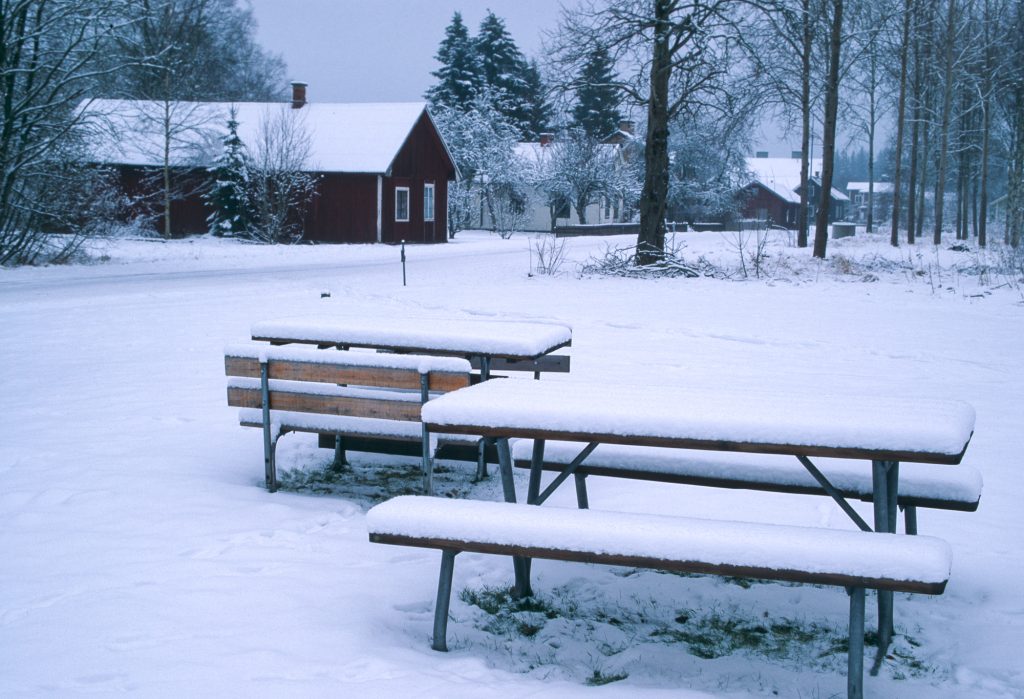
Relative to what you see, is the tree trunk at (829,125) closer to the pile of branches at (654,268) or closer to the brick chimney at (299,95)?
the pile of branches at (654,268)

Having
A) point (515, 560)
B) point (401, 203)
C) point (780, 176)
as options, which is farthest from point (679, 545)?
point (780, 176)

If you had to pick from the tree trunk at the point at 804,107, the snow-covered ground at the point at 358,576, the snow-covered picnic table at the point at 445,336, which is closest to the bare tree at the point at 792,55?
the tree trunk at the point at 804,107

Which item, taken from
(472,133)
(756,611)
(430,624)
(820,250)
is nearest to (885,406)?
(756,611)

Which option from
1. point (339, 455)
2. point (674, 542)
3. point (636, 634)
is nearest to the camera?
point (674, 542)

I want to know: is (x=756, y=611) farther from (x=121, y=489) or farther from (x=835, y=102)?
(x=835, y=102)

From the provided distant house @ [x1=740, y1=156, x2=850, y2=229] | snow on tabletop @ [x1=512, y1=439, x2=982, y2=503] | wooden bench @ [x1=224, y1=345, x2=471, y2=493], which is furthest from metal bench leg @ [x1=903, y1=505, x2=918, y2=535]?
distant house @ [x1=740, y1=156, x2=850, y2=229]

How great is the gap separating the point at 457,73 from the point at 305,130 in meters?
27.2

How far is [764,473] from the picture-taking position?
14.8 feet

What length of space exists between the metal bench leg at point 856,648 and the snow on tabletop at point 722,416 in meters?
0.54

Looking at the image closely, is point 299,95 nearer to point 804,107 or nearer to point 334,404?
point 804,107

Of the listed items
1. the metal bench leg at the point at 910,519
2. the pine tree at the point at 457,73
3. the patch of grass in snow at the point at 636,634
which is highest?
the pine tree at the point at 457,73

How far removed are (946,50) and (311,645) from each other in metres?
42.3

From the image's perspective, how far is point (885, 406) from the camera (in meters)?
4.05

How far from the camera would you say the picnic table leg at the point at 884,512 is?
12.3 ft
